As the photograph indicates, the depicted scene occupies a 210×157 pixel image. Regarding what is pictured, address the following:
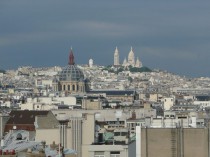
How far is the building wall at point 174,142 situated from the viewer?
23.0 metres

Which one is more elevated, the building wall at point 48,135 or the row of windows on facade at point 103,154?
the building wall at point 48,135

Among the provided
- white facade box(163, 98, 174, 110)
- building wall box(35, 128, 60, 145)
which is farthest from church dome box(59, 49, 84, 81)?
building wall box(35, 128, 60, 145)

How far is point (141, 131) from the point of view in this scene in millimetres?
23500

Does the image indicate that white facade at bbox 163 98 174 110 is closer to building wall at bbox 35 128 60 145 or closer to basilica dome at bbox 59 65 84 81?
A: basilica dome at bbox 59 65 84 81

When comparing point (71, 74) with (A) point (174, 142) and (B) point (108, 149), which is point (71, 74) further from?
(A) point (174, 142)

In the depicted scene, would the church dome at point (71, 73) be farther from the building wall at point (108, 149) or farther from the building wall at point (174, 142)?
the building wall at point (174, 142)

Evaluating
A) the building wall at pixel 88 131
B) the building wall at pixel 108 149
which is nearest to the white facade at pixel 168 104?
the building wall at pixel 88 131

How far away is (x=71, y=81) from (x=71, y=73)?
1225 millimetres

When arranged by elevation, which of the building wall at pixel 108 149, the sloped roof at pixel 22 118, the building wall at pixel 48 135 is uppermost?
the sloped roof at pixel 22 118

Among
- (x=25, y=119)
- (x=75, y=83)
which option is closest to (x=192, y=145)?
(x=25, y=119)

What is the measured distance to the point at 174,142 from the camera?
23.1 m

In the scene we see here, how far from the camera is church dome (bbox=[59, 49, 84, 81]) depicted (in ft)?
589

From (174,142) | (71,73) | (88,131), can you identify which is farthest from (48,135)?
(71,73)

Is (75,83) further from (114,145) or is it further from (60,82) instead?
(114,145)
